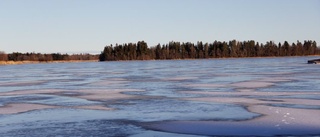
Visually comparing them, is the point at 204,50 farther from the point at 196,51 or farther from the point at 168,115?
the point at 168,115

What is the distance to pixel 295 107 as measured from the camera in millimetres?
11016

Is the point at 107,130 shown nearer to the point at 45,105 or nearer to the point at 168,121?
the point at 168,121

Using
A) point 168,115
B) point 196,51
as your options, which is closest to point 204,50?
point 196,51

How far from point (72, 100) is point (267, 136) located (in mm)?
8206

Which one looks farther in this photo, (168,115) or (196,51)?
(196,51)

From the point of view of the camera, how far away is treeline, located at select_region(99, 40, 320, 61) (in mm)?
126438

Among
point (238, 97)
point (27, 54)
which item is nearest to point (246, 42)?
point (27, 54)

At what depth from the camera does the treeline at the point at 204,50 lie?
126438mm

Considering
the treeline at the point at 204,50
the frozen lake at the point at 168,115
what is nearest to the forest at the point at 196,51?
the treeline at the point at 204,50

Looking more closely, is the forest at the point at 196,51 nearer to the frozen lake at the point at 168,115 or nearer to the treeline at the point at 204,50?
the treeline at the point at 204,50

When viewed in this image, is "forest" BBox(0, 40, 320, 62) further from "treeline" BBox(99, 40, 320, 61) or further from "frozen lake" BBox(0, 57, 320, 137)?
"frozen lake" BBox(0, 57, 320, 137)

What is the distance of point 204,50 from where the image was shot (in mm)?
131500

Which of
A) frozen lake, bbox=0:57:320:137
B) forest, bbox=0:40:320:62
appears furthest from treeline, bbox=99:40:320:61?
frozen lake, bbox=0:57:320:137

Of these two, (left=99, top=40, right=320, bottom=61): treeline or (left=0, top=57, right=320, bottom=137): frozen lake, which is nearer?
(left=0, top=57, right=320, bottom=137): frozen lake
